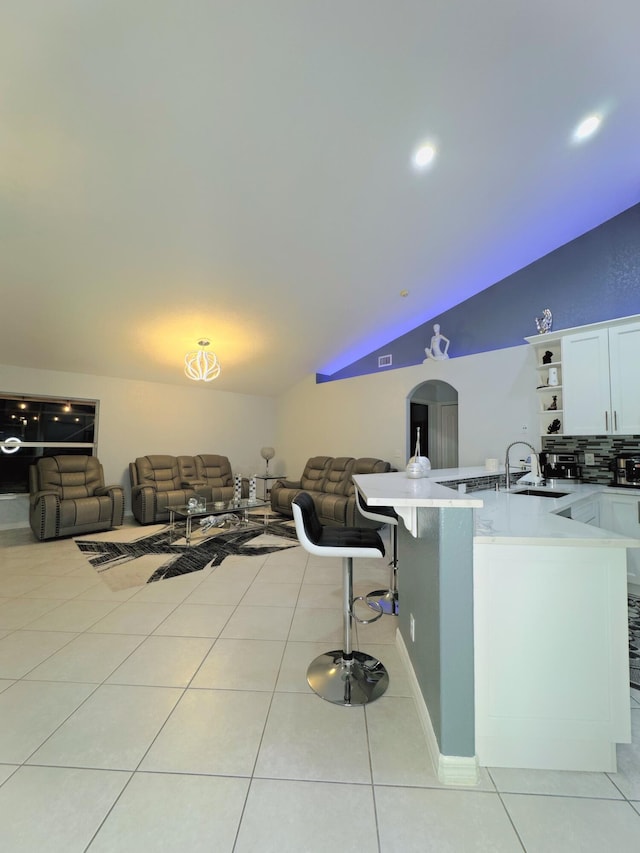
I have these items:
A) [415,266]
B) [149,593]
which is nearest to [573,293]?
[415,266]

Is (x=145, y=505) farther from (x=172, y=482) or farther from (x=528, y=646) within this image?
(x=528, y=646)

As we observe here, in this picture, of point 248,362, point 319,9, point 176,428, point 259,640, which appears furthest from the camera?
point 176,428

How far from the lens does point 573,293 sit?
12.5 feet

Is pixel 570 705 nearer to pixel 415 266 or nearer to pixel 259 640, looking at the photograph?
pixel 259 640

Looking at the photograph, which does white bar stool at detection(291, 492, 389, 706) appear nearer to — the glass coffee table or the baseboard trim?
the baseboard trim

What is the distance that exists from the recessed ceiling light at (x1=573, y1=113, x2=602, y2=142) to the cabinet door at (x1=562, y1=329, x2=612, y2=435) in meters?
1.52

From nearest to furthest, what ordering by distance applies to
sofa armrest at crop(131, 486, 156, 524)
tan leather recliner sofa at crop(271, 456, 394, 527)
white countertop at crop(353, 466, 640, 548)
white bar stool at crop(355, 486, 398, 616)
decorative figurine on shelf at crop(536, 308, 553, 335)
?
1. white countertop at crop(353, 466, 640, 548)
2. white bar stool at crop(355, 486, 398, 616)
3. decorative figurine on shelf at crop(536, 308, 553, 335)
4. tan leather recliner sofa at crop(271, 456, 394, 527)
5. sofa armrest at crop(131, 486, 156, 524)

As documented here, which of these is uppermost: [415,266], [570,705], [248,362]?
[415,266]

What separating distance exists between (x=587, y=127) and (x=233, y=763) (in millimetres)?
4221

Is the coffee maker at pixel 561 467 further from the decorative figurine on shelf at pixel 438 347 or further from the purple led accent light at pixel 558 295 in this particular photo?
the decorative figurine on shelf at pixel 438 347

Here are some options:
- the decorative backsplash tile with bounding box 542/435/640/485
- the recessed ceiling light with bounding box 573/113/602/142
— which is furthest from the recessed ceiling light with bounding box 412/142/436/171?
the decorative backsplash tile with bounding box 542/435/640/485

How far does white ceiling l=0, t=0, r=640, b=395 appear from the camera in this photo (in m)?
1.82

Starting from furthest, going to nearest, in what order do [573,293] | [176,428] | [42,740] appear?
[176,428] → [573,293] → [42,740]

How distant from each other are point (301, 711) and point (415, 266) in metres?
3.86
